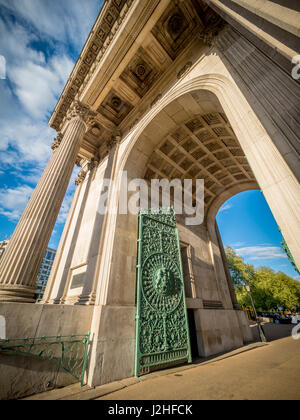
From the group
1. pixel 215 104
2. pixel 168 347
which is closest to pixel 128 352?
pixel 168 347

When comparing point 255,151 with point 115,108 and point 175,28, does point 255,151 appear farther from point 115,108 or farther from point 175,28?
point 115,108

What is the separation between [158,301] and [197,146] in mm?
7712

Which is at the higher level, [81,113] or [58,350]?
[81,113]

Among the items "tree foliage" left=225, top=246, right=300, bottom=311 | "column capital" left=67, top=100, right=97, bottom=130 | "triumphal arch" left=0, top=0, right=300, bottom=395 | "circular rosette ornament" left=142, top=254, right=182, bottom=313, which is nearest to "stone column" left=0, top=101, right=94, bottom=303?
"triumphal arch" left=0, top=0, right=300, bottom=395

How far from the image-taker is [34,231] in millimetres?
4797

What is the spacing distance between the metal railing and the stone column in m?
0.92

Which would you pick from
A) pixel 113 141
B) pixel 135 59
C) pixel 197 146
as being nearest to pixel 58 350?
pixel 113 141

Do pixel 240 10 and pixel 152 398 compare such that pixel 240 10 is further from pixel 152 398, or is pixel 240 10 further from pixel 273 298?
pixel 273 298

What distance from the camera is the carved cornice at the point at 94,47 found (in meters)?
6.65

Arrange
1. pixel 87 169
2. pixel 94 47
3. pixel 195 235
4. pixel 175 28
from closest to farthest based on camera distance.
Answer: pixel 175 28
pixel 94 47
pixel 195 235
pixel 87 169

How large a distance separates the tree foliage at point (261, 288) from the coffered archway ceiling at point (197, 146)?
2244cm

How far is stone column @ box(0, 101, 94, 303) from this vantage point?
13.3 feet
